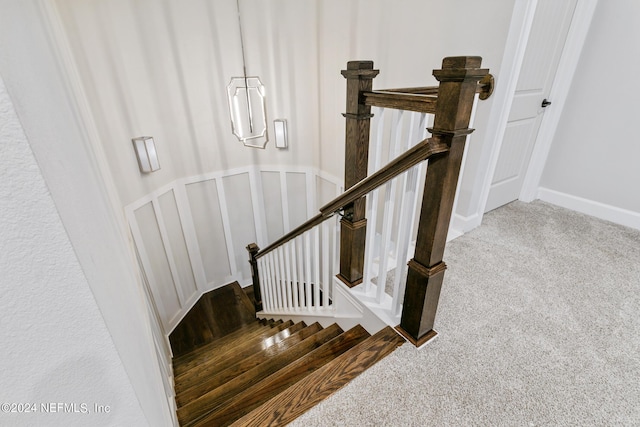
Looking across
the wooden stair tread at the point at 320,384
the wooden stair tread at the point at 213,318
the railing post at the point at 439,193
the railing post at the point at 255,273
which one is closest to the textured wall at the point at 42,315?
the wooden stair tread at the point at 320,384

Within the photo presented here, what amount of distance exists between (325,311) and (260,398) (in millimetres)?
789

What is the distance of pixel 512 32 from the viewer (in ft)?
6.16

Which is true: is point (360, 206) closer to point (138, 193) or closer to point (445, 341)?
point (445, 341)

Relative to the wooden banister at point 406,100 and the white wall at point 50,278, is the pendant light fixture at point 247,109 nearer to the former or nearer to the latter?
the wooden banister at point 406,100

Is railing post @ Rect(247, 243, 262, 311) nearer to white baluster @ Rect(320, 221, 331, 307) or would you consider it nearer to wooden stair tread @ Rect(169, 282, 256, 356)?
wooden stair tread @ Rect(169, 282, 256, 356)

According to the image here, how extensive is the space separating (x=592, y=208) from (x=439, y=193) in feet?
7.48

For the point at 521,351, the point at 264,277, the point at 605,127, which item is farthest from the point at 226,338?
the point at 605,127

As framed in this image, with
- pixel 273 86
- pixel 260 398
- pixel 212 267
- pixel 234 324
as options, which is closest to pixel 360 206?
pixel 260 398

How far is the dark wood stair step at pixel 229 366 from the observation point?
2134 mm

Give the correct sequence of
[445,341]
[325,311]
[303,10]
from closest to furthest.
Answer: [445,341], [325,311], [303,10]

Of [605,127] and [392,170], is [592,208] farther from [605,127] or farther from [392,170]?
[392,170]

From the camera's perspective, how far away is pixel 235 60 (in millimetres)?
3477

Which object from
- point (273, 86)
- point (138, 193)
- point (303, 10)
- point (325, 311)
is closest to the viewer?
point (325, 311)

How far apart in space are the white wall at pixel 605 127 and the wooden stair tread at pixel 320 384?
2.27 metres
